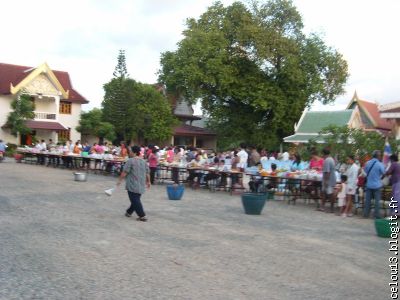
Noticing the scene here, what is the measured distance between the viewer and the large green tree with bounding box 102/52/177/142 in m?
46.4

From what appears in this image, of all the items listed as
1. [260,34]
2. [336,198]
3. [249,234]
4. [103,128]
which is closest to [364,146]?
[336,198]

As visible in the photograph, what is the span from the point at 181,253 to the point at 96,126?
129 feet

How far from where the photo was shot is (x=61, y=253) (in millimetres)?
7691

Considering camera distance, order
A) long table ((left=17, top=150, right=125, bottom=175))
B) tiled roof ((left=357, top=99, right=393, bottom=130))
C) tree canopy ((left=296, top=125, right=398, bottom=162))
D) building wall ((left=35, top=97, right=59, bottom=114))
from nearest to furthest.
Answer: tree canopy ((left=296, top=125, right=398, bottom=162)) → long table ((left=17, top=150, right=125, bottom=175)) → building wall ((left=35, top=97, right=59, bottom=114)) → tiled roof ((left=357, top=99, right=393, bottom=130))

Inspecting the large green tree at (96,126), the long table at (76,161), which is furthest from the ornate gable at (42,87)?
the long table at (76,161)

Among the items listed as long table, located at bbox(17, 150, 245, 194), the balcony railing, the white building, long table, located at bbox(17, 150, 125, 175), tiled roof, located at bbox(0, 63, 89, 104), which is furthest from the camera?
the balcony railing

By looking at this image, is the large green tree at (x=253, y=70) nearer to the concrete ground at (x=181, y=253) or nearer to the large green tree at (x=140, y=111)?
the large green tree at (x=140, y=111)

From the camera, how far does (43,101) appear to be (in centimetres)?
4625

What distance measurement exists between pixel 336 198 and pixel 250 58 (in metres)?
28.0

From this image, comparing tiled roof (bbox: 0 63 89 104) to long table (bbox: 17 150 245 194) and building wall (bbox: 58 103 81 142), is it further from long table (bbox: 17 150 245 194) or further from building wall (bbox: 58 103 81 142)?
long table (bbox: 17 150 245 194)

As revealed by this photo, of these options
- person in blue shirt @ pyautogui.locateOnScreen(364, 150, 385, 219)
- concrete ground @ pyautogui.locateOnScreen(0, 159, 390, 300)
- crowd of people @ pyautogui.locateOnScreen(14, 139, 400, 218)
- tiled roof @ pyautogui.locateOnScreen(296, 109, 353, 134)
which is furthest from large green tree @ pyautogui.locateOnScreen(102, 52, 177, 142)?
person in blue shirt @ pyautogui.locateOnScreen(364, 150, 385, 219)

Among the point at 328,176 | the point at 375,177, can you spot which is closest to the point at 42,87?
the point at 328,176

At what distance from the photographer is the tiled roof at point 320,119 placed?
39.6 metres

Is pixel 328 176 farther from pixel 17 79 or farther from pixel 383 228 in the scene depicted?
pixel 17 79
